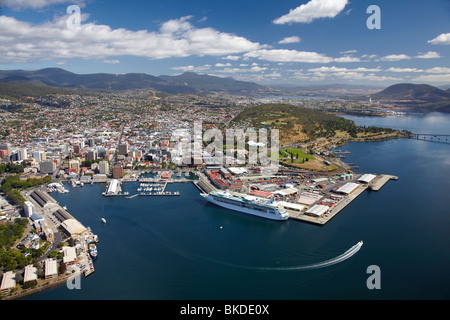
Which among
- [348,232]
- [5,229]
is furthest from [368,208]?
[5,229]

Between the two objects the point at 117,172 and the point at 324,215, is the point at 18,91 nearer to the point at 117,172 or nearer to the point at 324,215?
the point at 117,172

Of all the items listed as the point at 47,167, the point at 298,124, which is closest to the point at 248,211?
the point at 47,167

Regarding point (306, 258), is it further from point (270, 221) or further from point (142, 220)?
point (142, 220)

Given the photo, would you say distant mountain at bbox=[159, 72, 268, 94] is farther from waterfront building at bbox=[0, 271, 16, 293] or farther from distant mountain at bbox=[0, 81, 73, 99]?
waterfront building at bbox=[0, 271, 16, 293]

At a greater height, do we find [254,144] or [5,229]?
[254,144]

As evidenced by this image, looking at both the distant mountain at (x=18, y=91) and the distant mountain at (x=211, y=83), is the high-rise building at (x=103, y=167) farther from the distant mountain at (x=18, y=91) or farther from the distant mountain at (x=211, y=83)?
the distant mountain at (x=211, y=83)

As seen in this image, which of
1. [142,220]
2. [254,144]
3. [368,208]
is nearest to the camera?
[142,220]
